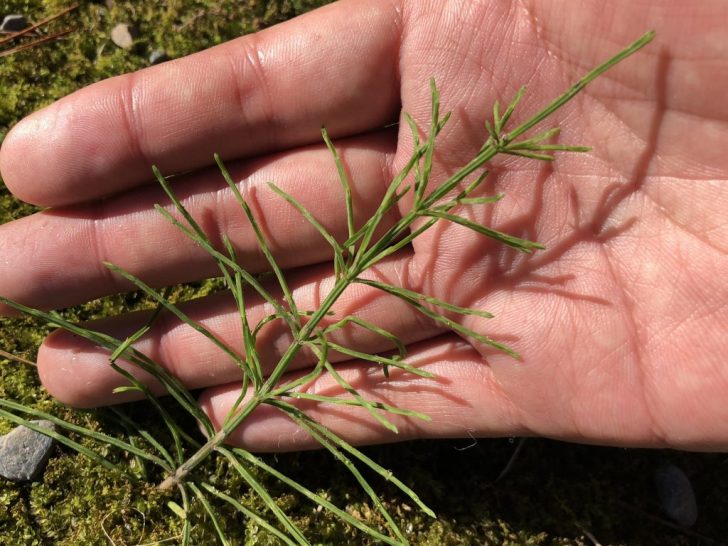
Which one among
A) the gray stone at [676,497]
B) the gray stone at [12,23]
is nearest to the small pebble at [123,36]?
the gray stone at [12,23]

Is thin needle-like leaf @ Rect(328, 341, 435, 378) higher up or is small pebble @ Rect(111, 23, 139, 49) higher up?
small pebble @ Rect(111, 23, 139, 49)

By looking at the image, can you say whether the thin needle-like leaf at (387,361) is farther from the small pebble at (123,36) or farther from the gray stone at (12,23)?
the gray stone at (12,23)

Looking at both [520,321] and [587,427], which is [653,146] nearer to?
[520,321]

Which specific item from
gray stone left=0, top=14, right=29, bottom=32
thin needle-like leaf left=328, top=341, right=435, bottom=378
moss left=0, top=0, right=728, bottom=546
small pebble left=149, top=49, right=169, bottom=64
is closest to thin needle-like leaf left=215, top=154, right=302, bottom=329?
thin needle-like leaf left=328, top=341, right=435, bottom=378

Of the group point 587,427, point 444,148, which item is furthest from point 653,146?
point 587,427

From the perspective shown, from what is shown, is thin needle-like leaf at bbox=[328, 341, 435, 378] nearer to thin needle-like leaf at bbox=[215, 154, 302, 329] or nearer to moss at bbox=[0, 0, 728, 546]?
thin needle-like leaf at bbox=[215, 154, 302, 329]

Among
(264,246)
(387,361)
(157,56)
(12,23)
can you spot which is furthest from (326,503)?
(12,23)
